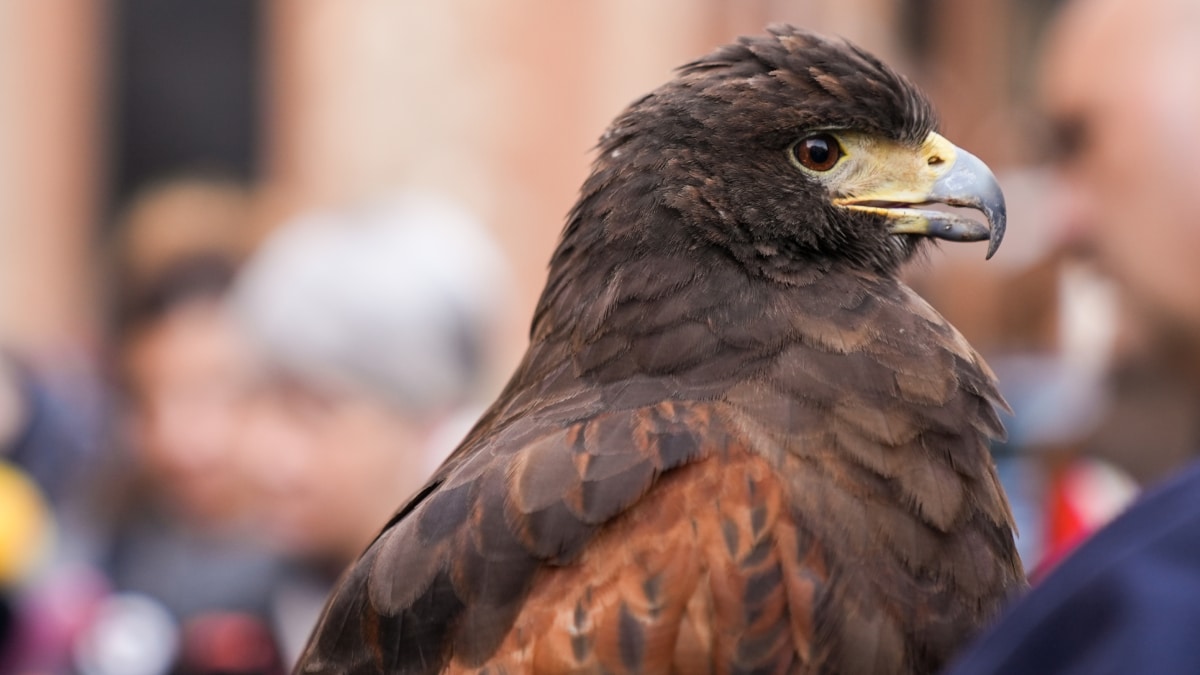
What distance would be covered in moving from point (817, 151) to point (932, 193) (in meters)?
0.19

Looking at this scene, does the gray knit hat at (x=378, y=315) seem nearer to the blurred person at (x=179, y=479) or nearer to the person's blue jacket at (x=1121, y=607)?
the blurred person at (x=179, y=479)

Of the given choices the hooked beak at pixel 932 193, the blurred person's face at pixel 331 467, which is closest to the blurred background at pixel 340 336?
the blurred person's face at pixel 331 467

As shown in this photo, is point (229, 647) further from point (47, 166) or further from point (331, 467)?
point (47, 166)

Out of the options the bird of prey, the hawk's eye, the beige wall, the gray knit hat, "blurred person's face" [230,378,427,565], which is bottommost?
the beige wall

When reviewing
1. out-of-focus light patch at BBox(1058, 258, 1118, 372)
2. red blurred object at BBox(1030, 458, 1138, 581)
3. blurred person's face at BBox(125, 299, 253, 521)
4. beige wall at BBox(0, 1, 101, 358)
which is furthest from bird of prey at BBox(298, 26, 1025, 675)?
beige wall at BBox(0, 1, 101, 358)

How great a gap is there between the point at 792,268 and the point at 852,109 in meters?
0.27

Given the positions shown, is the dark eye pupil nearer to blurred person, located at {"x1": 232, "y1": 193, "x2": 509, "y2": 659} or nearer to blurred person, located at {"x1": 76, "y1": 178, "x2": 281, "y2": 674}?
blurred person, located at {"x1": 232, "y1": 193, "x2": 509, "y2": 659}

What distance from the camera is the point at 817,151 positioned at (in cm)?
221

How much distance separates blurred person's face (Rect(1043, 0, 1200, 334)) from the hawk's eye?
0.91m

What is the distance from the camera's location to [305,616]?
372 cm

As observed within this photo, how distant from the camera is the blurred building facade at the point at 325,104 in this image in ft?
27.6

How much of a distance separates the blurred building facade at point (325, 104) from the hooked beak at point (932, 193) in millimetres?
5372

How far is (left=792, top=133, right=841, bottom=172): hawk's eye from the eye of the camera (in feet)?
7.22

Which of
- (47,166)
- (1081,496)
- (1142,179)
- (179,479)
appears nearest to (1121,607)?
(1142,179)
